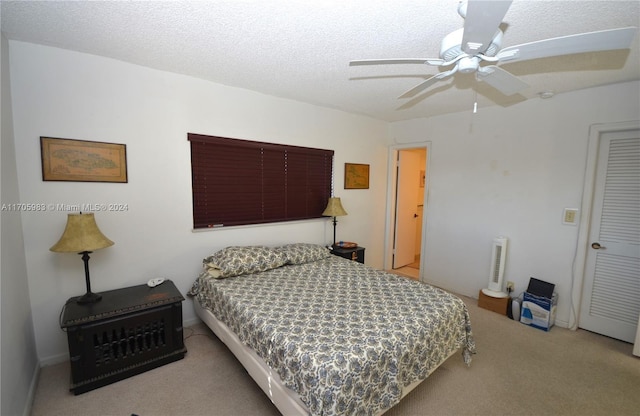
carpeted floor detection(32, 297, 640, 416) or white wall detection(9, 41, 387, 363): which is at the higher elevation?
white wall detection(9, 41, 387, 363)

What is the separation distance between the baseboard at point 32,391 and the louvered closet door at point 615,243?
186 inches

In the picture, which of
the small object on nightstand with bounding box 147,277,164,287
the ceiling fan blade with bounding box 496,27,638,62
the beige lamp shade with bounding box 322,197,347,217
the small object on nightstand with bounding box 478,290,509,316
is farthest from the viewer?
the beige lamp shade with bounding box 322,197,347,217

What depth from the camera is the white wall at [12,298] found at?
4.84ft

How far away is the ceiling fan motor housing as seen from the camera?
1.36 m

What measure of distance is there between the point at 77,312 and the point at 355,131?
3.53m

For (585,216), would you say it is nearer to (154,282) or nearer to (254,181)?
(254,181)

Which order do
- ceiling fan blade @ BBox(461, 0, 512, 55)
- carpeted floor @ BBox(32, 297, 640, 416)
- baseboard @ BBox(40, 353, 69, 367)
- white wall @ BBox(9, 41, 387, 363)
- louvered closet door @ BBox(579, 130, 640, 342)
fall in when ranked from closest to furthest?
1. ceiling fan blade @ BBox(461, 0, 512, 55)
2. carpeted floor @ BBox(32, 297, 640, 416)
3. white wall @ BBox(9, 41, 387, 363)
4. baseboard @ BBox(40, 353, 69, 367)
5. louvered closet door @ BBox(579, 130, 640, 342)

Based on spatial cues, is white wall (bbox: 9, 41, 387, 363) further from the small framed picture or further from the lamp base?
the small framed picture

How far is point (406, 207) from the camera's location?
4742 mm

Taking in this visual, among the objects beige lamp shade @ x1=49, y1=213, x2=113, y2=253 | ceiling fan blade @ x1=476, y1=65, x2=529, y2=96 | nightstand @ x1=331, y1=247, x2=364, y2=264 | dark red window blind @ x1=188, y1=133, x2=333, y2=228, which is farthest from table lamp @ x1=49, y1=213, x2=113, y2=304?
ceiling fan blade @ x1=476, y1=65, x2=529, y2=96

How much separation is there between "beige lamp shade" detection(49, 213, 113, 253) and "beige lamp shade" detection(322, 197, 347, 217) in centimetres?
230

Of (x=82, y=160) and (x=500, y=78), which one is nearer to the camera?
(x=500, y=78)

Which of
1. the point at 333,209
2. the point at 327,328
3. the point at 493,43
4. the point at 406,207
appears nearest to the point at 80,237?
the point at 327,328

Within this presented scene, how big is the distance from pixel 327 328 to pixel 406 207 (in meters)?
3.49
